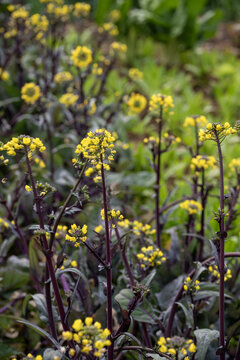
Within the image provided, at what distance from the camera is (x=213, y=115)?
5.10m

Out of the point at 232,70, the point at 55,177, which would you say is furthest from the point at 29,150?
the point at 232,70

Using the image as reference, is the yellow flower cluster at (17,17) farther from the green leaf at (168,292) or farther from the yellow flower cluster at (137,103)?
the green leaf at (168,292)

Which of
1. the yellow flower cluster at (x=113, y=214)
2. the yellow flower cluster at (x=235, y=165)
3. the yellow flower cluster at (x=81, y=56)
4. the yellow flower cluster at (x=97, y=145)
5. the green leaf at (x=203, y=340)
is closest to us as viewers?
the yellow flower cluster at (x=97, y=145)

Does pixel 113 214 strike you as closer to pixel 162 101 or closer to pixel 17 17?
pixel 162 101

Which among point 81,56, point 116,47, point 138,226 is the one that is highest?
point 116,47

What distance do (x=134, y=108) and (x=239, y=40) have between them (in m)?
5.08

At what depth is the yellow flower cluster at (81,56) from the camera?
2708 millimetres

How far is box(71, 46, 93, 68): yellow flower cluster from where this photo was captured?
2.71 m

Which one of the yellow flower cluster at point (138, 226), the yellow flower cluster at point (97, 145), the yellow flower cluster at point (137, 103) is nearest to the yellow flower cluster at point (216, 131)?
the yellow flower cluster at point (97, 145)

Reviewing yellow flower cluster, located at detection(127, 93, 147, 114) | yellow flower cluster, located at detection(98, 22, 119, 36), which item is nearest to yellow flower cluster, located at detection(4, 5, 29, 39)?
yellow flower cluster, located at detection(98, 22, 119, 36)

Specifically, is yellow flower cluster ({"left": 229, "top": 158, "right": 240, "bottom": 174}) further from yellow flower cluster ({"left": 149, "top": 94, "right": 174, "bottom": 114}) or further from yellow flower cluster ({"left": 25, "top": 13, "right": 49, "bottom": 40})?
yellow flower cluster ({"left": 25, "top": 13, "right": 49, "bottom": 40})

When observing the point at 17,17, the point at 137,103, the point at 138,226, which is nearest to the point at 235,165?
the point at 138,226

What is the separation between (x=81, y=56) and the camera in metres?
2.79

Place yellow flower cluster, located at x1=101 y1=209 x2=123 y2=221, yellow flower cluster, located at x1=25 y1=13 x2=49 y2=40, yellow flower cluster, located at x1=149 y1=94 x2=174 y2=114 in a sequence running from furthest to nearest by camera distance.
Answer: yellow flower cluster, located at x1=25 y1=13 x2=49 y2=40
yellow flower cluster, located at x1=149 y1=94 x2=174 y2=114
yellow flower cluster, located at x1=101 y1=209 x2=123 y2=221
